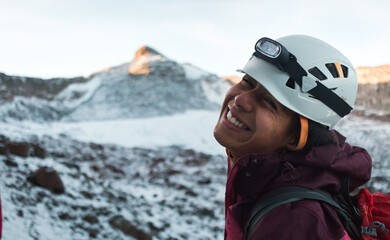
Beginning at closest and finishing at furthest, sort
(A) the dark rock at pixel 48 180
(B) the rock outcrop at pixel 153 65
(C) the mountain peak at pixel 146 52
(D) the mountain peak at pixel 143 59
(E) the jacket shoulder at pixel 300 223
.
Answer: (E) the jacket shoulder at pixel 300 223
(A) the dark rock at pixel 48 180
(B) the rock outcrop at pixel 153 65
(D) the mountain peak at pixel 143 59
(C) the mountain peak at pixel 146 52

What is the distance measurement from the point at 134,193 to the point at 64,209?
76.5 inches

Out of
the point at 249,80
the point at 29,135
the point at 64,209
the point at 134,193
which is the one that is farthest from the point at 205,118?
the point at 249,80

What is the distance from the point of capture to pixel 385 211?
1.51m

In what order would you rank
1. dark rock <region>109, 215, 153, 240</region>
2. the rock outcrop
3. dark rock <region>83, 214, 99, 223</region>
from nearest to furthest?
dark rock <region>109, 215, 153, 240</region>
dark rock <region>83, 214, 99, 223</region>
the rock outcrop

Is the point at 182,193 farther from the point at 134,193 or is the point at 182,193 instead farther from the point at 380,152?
the point at 380,152

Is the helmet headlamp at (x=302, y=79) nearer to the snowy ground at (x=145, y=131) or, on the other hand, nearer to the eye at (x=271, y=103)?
the eye at (x=271, y=103)

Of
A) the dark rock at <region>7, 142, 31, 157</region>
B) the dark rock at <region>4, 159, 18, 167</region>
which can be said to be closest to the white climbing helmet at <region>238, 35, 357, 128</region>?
the dark rock at <region>4, 159, 18, 167</region>

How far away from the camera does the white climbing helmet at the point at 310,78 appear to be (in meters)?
1.71

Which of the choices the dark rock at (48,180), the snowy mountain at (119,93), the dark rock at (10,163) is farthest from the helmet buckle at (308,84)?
the snowy mountain at (119,93)

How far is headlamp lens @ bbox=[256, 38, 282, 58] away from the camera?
1.75 meters

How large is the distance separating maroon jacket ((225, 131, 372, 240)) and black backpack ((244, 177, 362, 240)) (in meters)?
0.03

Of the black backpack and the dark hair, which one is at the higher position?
the dark hair

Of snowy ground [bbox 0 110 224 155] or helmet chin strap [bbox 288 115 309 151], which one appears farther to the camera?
snowy ground [bbox 0 110 224 155]

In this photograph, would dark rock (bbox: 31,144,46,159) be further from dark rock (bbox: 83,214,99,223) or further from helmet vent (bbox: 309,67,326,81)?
helmet vent (bbox: 309,67,326,81)
